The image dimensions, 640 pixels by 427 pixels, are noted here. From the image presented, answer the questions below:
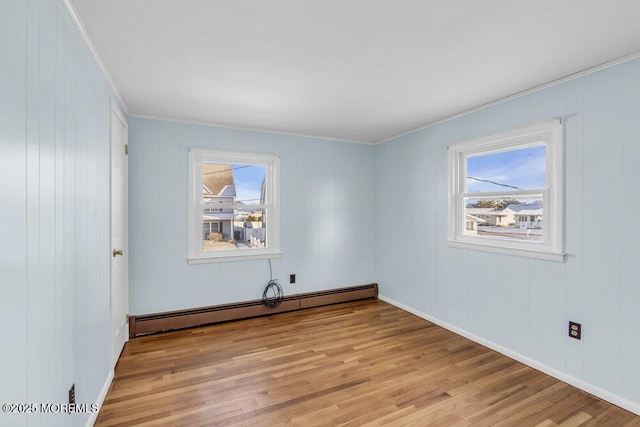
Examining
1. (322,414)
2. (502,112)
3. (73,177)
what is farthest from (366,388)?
(502,112)

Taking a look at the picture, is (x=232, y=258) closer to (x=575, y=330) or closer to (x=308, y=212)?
(x=308, y=212)

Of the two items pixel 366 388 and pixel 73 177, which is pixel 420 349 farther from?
pixel 73 177

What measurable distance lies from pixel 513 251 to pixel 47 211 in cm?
326

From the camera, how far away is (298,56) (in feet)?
6.88

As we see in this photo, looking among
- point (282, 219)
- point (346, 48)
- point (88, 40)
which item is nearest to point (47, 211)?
point (88, 40)

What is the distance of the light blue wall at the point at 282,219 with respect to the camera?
11.0ft

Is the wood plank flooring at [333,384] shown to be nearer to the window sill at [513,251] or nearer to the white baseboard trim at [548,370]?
the white baseboard trim at [548,370]

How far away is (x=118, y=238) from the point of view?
9.23ft

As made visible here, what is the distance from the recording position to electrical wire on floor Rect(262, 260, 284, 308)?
3.93 meters

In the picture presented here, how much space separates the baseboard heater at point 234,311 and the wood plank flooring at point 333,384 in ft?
0.47

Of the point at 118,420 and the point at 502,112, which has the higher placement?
the point at 502,112

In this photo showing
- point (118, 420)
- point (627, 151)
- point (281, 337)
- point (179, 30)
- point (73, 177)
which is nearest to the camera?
point (73, 177)

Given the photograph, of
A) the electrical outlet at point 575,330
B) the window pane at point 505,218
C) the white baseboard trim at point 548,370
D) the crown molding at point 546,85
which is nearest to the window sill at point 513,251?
the window pane at point 505,218

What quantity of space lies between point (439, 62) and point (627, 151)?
4.59 feet
